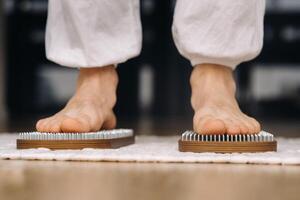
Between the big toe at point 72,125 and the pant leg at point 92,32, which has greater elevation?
the pant leg at point 92,32

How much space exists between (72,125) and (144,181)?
0.38m

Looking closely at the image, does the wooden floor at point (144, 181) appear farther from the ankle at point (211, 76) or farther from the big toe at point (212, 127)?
the ankle at point (211, 76)

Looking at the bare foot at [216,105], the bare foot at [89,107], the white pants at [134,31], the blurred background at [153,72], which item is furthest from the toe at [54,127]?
the blurred background at [153,72]

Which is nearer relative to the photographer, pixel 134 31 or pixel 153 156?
pixel 153 156

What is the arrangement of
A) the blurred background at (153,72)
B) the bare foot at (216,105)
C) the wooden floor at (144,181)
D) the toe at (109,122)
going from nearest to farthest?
the wooden floor at (144,181) < the bare foot at (216,105) < the toe at (109,122) < the blurred background at (153,72)

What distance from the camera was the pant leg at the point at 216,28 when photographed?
3.64 feet

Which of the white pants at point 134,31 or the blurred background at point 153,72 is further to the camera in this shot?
the blurred background at point 153,72

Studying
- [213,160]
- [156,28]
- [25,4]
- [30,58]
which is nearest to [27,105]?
[30,58]

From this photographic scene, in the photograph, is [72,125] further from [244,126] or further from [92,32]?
[244,126]

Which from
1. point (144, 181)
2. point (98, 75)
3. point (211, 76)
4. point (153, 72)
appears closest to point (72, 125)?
point (98, 75)

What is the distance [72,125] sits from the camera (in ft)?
3.71

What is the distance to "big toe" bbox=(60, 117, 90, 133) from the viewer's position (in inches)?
44.5

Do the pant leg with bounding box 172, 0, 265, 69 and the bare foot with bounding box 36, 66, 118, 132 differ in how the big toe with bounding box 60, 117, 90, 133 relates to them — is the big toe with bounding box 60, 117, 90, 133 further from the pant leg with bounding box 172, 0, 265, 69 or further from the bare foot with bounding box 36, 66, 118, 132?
the pant leg with bounding box 172, 0, 265, 69

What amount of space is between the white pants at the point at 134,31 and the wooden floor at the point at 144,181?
0.85 ft
